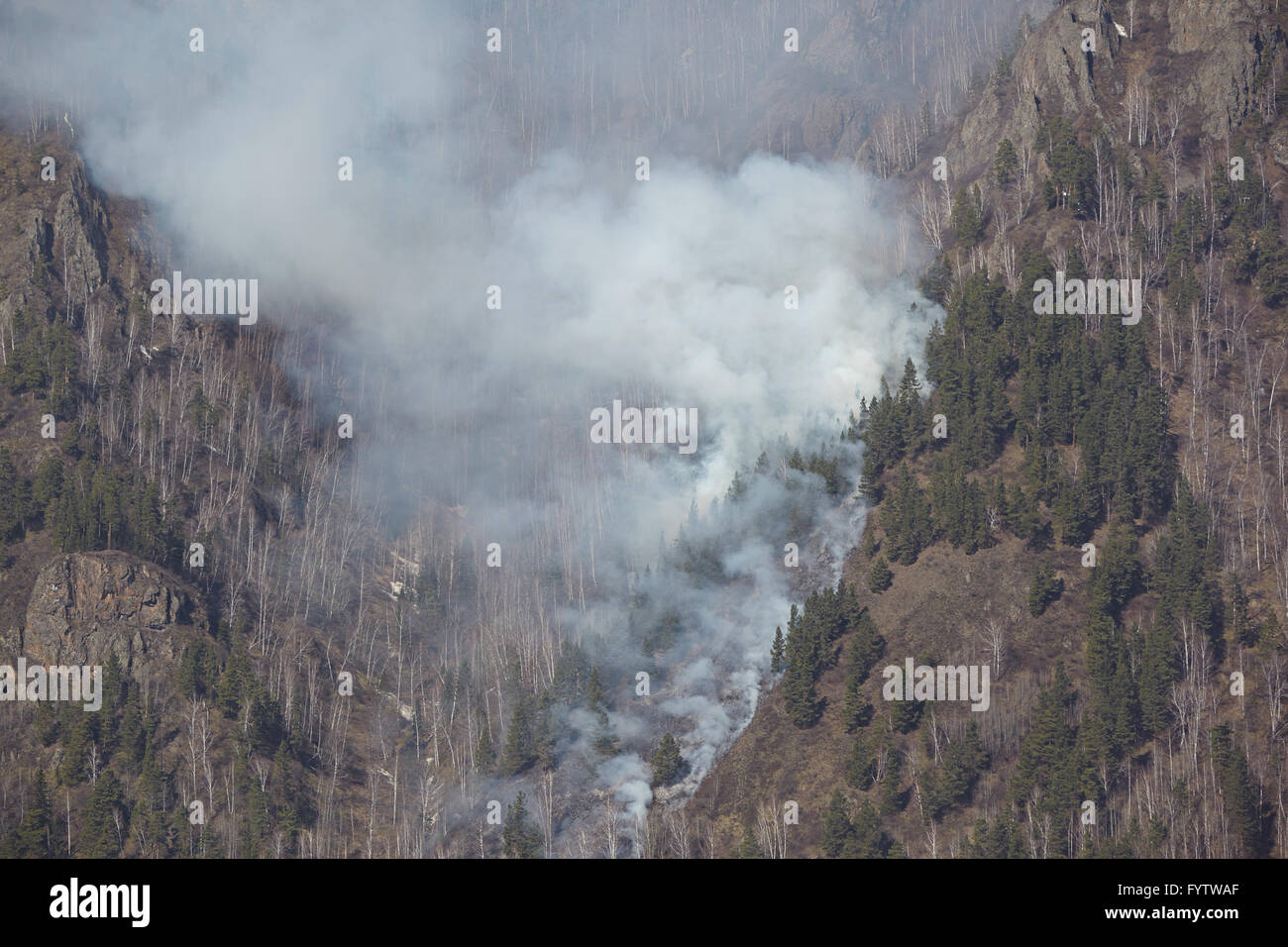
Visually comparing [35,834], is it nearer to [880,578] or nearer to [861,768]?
[861,768]

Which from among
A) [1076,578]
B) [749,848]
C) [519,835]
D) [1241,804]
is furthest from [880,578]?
[519,835]

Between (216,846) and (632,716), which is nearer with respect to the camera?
(216,846)

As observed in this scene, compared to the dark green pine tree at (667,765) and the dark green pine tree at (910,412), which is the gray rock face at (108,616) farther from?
the dark green pine tree at (910,412)

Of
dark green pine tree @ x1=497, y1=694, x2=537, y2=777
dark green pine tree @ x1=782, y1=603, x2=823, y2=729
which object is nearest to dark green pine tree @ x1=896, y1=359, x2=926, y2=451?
dark green pine tree @ x1=782, y1=603, x2=823, y2=729

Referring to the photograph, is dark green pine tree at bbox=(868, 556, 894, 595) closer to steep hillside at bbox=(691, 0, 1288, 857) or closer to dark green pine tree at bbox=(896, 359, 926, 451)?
steep hillside at bbox=(691, 0, 1288, 857)
